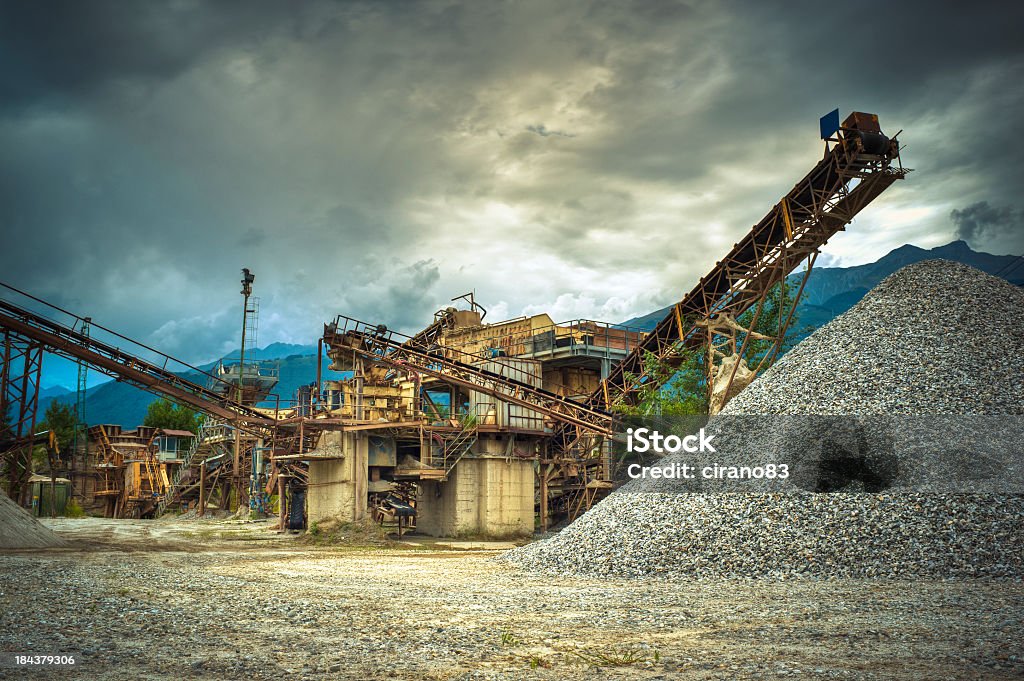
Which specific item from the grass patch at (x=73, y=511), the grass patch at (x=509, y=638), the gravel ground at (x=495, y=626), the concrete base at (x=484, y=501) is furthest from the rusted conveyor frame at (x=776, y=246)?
the grass patch at (x=73, y=511)

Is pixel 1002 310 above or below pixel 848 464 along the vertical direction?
above

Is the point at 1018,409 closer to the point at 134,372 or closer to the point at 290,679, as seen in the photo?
the point at 290,679

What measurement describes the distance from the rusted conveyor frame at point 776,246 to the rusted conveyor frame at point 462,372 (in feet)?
4.99

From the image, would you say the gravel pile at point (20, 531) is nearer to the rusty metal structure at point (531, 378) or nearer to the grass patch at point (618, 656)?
the rusty metal structure at point (531, 378)

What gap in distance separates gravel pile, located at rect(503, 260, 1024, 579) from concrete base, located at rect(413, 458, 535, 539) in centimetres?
1024

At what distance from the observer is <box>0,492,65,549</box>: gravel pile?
59.4 feet

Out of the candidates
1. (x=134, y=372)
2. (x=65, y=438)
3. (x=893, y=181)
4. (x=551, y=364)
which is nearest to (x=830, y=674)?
(x=893, y=181)

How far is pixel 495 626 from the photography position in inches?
352

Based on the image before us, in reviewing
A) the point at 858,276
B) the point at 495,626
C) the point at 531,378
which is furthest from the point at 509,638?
the point at 858,276

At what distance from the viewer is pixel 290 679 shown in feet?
20.9

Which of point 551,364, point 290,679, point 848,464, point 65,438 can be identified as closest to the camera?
point 290,679

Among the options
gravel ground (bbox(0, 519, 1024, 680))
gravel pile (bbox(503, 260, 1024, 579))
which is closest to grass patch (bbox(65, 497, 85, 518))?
gravel ground (bbox(0, 519, 1024, 680))

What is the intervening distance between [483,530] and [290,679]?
70.1 ft

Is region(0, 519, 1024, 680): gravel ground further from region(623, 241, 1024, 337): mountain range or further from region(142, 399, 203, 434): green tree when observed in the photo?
region(623, 241, 1024, 337): mountain range
